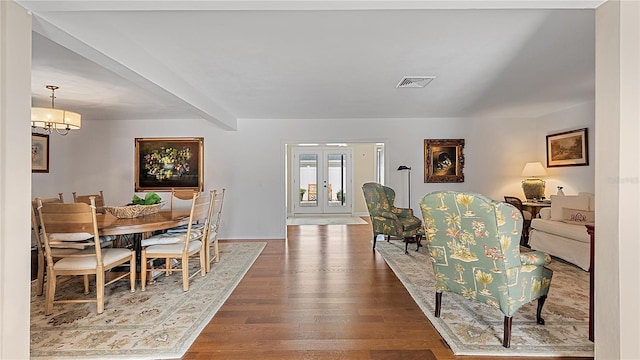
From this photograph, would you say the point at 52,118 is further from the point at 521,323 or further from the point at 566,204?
the point at 566,204

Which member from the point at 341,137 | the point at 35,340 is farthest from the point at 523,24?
the point at 35,340

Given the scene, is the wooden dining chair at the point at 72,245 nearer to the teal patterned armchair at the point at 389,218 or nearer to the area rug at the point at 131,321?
the area rug at the point at 131,321

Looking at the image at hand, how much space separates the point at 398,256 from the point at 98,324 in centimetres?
351

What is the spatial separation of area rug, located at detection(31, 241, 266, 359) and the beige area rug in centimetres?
464

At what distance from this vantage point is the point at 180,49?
2703 mm

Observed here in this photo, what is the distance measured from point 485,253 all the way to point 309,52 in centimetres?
212

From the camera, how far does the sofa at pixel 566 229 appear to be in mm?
3693

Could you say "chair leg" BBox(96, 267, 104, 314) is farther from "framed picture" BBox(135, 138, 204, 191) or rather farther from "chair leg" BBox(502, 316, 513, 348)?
A: "framed picture" BBox(135, 138, 204, 191)

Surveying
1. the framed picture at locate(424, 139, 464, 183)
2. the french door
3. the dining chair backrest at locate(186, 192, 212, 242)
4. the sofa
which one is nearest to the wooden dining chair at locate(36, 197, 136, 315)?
the dining chair backrest at locate(186, 192, 212, 242)

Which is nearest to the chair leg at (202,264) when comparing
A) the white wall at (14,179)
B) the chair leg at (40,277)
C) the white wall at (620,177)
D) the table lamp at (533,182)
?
the chair leg at (40,277)

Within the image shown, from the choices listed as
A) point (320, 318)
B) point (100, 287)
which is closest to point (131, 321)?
point (100, 287)

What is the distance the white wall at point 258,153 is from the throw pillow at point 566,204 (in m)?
1.62

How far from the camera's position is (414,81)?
364 cm

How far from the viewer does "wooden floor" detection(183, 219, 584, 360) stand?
2.08m
